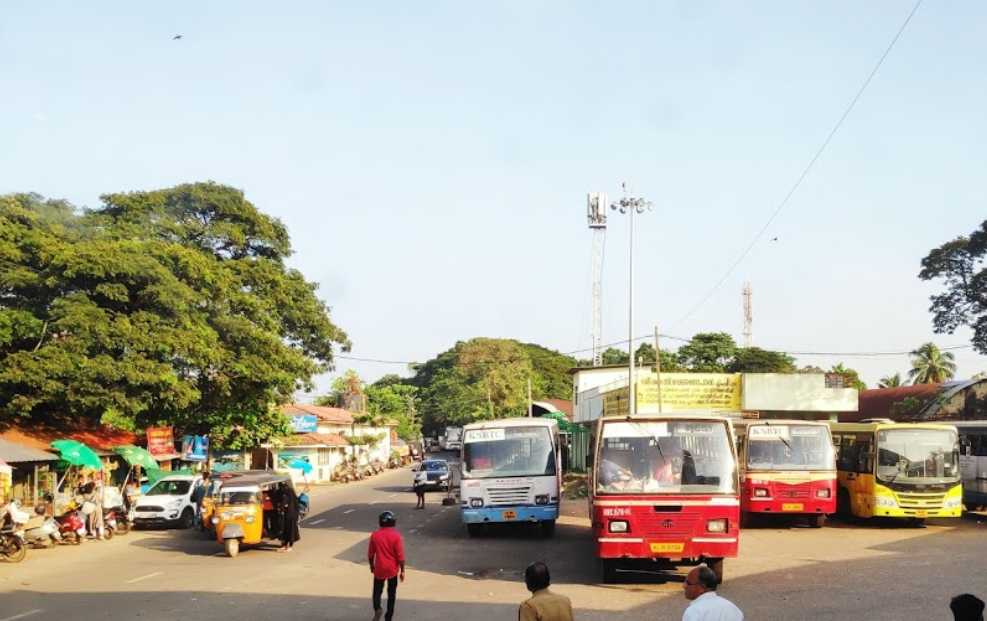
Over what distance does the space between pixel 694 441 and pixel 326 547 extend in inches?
404

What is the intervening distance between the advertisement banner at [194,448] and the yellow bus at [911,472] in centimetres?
3074

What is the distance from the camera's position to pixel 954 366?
78.2 meters

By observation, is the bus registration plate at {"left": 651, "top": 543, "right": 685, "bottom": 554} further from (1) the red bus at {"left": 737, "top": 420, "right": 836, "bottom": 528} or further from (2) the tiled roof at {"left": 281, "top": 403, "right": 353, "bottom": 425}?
(2) the tiled roof at {"left": 281, "top": 403, "right": 353, "bottom": 425}

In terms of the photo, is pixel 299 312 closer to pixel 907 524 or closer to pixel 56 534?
pixel 56 534

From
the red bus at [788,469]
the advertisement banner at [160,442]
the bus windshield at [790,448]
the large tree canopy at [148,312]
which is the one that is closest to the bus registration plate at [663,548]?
the red bus at [788,469]

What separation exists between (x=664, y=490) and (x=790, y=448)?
10442 mm

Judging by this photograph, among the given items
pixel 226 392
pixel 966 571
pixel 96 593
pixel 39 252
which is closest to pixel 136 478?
pixel 226 392

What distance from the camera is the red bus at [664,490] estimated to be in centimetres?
1430

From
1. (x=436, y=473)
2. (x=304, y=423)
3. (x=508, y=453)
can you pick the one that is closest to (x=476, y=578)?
(x=508, y=453)

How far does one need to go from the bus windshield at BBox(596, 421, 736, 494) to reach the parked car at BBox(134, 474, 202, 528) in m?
18.1

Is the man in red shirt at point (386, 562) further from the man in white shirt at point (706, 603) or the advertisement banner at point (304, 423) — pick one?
the advertisement banner at point (304, 423)

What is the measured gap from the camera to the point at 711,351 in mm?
84062

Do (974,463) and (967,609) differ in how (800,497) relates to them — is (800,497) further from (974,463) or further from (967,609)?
(967,609)

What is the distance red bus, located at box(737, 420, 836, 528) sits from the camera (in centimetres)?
2330
